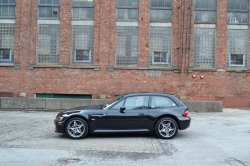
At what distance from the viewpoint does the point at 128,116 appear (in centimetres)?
762

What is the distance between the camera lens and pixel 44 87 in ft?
56.3

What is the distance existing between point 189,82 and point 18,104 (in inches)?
424

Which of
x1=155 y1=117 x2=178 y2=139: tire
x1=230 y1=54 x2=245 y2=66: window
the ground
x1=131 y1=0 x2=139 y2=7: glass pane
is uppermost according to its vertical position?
x1=131 y1=0 x2=139 y2=7: glass pane

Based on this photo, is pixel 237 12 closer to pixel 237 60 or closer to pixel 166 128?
pixel 237 60

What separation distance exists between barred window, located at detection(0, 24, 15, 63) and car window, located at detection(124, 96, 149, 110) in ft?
40.7

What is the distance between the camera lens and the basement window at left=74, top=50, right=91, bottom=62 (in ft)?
56.7

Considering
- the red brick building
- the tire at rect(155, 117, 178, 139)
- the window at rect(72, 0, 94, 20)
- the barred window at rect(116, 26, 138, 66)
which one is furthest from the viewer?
the window at rect(72, 0, 94, 20)

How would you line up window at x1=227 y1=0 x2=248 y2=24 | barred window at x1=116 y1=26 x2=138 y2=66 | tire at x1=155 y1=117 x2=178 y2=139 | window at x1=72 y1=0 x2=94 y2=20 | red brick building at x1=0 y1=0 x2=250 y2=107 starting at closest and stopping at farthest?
tire at x1=155 y1=117 x2=178 y2=139 → red brick building at x1=0 y1=0 x2=250 y2=107 → barred window at x1=116 y1=26 x2=138 y2=66 → window at x1=72 y1=0 x2=94 y2=20 → window at x1=227 y1=0 x2=248 y2=24

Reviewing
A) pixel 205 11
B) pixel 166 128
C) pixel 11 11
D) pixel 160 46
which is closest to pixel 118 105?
pixel 166 128

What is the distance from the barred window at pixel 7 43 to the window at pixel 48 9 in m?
2.14

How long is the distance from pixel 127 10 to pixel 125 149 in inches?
501

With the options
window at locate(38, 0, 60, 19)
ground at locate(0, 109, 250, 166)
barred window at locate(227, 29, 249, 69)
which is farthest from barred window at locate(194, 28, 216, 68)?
window at locate(38, 0, 60, 19)

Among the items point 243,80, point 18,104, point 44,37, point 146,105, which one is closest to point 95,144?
point 146,105

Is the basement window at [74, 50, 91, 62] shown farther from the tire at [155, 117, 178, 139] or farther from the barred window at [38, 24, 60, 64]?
the tire at [155, 117, 178, 139]
